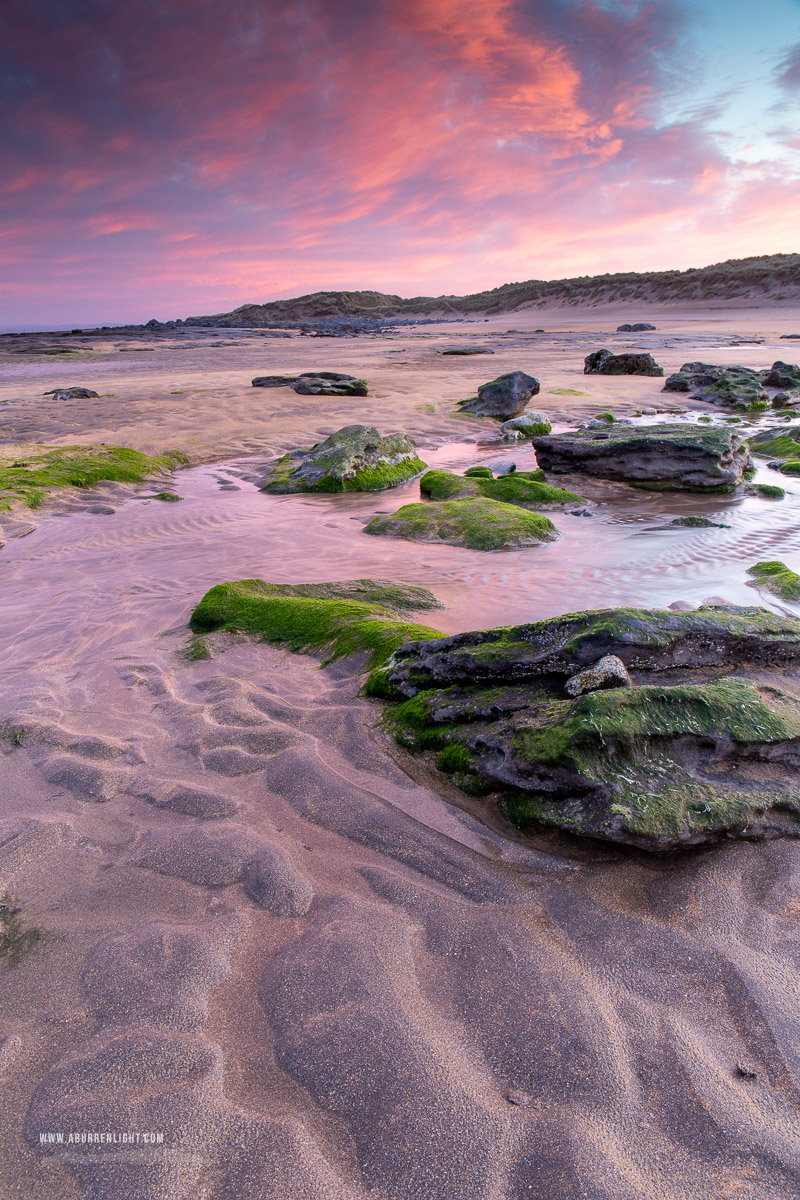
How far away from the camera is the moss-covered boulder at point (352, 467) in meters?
8.91

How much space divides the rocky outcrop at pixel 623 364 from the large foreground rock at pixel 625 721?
18.2 m

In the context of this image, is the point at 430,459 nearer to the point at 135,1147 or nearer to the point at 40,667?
the point at 40,667

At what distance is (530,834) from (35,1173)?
179cm

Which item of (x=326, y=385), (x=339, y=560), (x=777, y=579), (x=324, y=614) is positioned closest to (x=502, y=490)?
(x=339, y=560)

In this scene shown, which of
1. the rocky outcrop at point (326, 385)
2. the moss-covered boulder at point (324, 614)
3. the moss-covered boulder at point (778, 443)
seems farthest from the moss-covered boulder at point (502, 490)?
the rocky outcrop at point (326, 385)

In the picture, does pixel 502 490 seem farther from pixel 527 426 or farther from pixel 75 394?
pixel 75 394

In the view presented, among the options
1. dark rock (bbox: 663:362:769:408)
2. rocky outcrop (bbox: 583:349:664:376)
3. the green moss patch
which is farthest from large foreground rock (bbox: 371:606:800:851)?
rocky outcrop (bbox: 583:349:664:376)

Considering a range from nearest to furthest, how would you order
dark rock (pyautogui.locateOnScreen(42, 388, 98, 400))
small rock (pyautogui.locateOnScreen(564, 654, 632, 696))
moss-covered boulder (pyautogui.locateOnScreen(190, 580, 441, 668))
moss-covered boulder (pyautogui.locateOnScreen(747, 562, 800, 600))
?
1. small rock (pyautogui.locateOnScreen(564, 654, 632, 696))
2. moss-covered boulder (pyautogui.locateOnScreen(190, 580, 441, 668))
3. moss-covered boulder (pyautogui.locateOnScreen(747, 562, 800, 600))
4. dark rock (pyautogui.locateOnScreen(42, 388, 98, 400))

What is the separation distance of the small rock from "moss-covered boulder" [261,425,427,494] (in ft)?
21.1

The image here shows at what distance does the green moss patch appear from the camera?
8.34m

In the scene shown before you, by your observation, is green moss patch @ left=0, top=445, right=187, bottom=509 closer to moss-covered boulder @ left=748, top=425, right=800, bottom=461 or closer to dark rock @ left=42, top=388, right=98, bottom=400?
dark rock @ left=42, top=388, right=98, bottom=400

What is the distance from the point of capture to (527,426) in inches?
491

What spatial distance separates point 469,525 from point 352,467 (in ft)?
9.25

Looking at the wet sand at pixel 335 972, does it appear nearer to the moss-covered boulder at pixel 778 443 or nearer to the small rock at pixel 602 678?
the small rock at pixel 602 678
